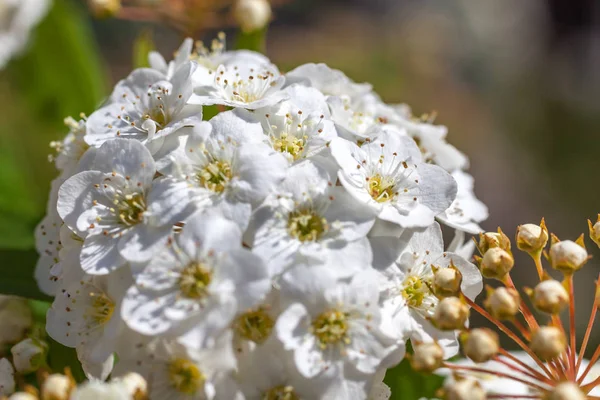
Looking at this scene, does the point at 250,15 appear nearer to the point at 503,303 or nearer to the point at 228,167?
the point at 228,167

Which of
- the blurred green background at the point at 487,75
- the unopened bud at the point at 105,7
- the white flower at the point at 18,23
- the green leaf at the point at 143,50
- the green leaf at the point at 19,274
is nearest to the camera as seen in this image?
the green leaf at the point at 19,274

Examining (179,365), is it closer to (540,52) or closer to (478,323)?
(478,323)

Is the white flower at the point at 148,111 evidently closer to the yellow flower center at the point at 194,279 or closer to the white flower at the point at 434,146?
the yellow flower center at the point at 194,279

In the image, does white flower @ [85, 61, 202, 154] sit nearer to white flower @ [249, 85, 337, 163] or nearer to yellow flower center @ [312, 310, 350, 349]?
white flower @ [249, 85, 337, 163]

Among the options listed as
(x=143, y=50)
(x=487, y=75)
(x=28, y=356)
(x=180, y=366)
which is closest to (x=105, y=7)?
(x=143, y=50)

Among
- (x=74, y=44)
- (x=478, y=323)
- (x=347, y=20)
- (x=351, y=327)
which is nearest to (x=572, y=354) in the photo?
(x=351, y=327)

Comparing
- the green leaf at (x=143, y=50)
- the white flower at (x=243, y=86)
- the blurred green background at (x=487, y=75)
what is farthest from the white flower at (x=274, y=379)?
the blurred green background at (x=487, y=75)

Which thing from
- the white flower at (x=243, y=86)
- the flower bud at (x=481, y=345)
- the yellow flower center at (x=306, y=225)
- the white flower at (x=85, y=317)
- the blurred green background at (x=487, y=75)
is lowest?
the blurred green background at (x=487, y=75)
